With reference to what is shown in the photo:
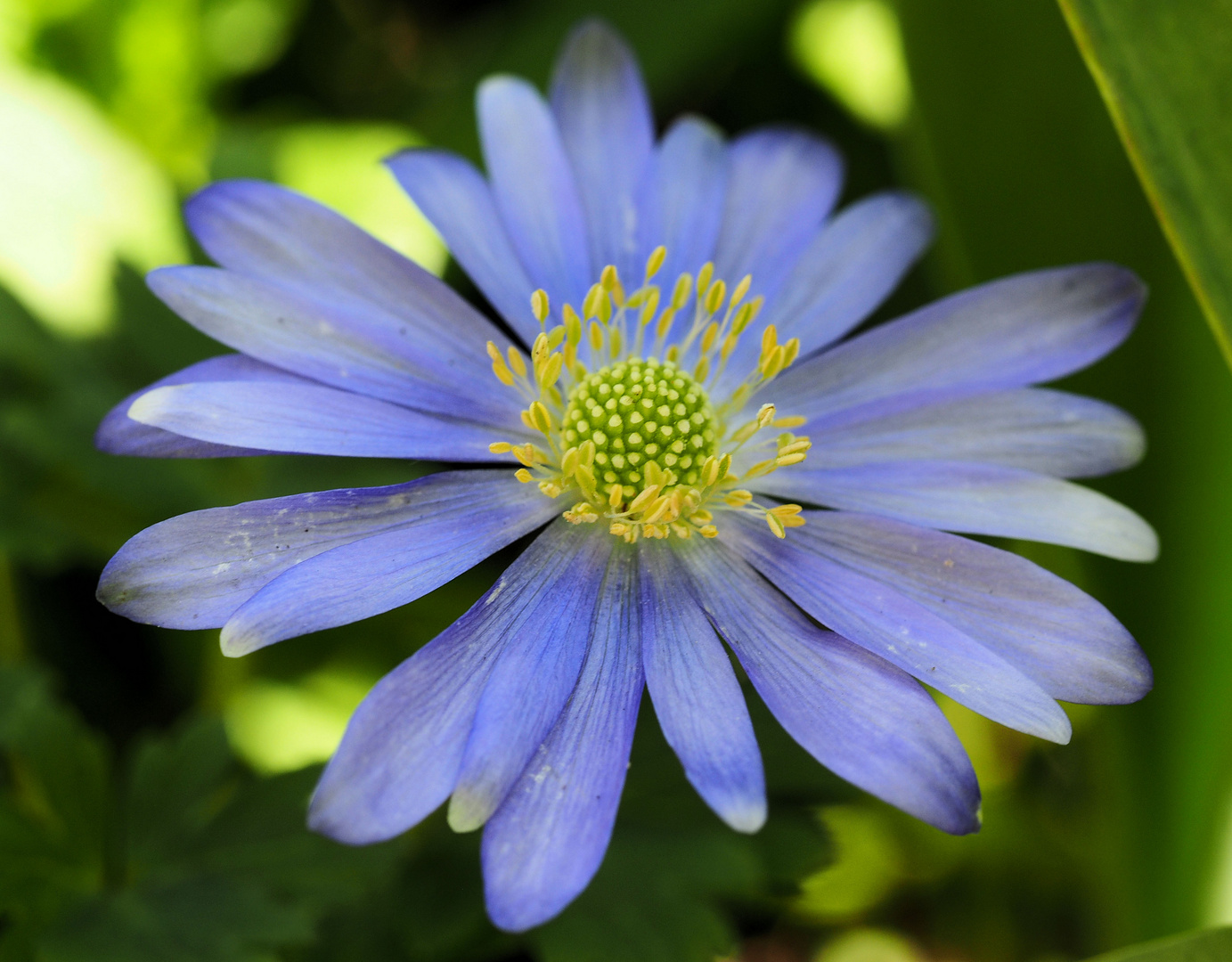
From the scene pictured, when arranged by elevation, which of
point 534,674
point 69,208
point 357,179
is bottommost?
point 534,674

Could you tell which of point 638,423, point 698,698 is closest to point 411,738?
point 698,698

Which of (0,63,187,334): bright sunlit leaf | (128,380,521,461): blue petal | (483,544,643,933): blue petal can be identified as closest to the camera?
(483,544,643,933): blue petal

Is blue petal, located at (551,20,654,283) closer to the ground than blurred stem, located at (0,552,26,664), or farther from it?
farther from it

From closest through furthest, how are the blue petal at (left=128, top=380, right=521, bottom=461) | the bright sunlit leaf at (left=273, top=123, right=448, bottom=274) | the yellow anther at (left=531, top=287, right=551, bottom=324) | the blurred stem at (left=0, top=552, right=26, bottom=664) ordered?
1. the blue petal at (left=128, top=380, right=521, bottom=461)
2. the yellow anther at (left=531, top=287, right=551, bottom=324)
3. the blurred stem at (left=0, top=552, right=26, bottom=664)
4. the bright sunlit leaf at (left=273, top=123, right=448, bottom=274)

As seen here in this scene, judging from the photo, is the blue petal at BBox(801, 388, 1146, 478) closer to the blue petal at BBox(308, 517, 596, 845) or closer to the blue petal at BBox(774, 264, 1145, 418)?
the blue petal at BBox(774, 264, 1145, 418)

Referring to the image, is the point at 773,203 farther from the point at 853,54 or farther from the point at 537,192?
the point at 853,54

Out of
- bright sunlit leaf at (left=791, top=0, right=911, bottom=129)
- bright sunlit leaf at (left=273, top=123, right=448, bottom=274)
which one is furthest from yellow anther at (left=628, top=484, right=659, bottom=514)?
bright sunlit leaf at (left=791, top=0, right=911, bottom=129)

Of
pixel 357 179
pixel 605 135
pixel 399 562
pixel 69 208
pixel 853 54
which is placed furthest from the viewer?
pixel 853 54
